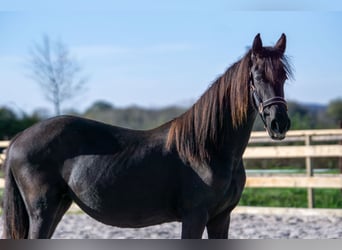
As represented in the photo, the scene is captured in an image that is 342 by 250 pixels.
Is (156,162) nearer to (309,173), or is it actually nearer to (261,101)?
(261,101)

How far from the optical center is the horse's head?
→ 9.99ft

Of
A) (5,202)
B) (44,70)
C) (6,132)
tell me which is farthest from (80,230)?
(6,132)

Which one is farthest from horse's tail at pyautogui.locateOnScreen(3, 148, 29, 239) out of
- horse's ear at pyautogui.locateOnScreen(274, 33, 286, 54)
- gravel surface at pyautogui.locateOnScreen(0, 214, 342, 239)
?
gravel surface at pyautogui.locateOnScreen(0, 214, 342, 239)

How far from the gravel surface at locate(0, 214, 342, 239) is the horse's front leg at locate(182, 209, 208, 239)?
2.66 meters

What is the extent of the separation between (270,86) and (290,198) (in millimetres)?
6203

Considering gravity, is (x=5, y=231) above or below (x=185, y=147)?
below

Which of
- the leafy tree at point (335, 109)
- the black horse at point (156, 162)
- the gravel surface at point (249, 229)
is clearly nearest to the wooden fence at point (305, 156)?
the gravel surface at point (249, 229)

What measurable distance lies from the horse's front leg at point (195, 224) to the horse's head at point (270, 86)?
613 millimetres

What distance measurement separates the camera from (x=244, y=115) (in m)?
3.26

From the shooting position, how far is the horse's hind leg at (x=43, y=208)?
11.4 ft

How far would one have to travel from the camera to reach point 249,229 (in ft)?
20.7

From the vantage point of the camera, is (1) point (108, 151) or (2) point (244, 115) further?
(1) point (108, 151)

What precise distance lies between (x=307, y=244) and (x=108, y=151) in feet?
4.62

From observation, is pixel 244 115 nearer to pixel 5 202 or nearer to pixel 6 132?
pixel 5 202
